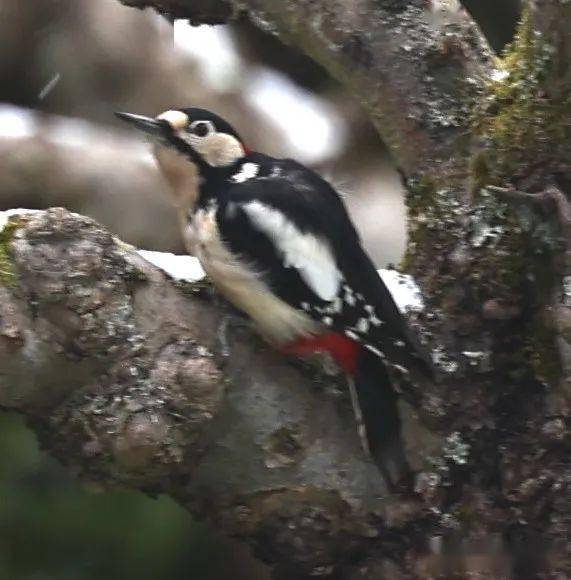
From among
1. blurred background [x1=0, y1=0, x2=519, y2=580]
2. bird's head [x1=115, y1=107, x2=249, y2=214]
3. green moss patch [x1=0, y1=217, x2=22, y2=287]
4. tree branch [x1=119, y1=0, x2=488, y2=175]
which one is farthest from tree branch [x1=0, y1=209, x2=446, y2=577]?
blurred background [x1=0, y1=0, x2=519, y2=580]

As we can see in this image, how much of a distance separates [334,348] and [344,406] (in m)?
0.06

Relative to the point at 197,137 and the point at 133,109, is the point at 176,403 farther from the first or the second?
the point at 133,109

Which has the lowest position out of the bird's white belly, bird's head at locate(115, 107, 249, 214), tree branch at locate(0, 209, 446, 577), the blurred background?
the blurred background

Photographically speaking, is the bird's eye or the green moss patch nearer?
the green moss patch

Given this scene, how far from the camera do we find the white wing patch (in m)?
1.05

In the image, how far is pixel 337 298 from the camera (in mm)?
1037

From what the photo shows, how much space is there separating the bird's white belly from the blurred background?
0.58 m

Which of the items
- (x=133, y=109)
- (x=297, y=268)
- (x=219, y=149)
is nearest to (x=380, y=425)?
(x=297, y=268)

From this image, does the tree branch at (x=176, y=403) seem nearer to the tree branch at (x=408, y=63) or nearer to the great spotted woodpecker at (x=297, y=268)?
the great spotted woodpecker at (x=297, y=268)

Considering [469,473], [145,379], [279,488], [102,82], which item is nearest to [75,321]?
[145,379]

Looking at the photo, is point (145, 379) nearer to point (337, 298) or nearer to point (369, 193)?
point (337, 298)

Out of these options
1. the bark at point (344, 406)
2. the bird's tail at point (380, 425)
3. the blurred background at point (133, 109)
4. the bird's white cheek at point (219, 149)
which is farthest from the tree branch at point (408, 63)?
the blurred background at point (133, 109)

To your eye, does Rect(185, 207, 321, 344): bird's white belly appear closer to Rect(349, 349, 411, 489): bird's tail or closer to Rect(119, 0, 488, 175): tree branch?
Rect(349, 349, 411, 489): bird's tail

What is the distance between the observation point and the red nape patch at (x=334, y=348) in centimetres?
103
